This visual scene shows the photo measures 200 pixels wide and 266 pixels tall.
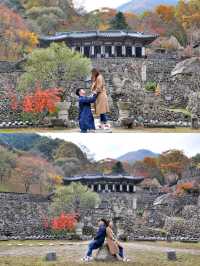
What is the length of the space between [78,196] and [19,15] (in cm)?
2335

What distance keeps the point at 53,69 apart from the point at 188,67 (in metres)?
11.6

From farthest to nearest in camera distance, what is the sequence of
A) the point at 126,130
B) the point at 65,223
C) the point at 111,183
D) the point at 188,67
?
the point at 111,183
the point at 188,67
the point at 65,223
the point at 126,130

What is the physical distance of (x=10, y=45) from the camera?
4975 centimetres

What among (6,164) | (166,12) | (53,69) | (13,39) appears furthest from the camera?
(166,12)

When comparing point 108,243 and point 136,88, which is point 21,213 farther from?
point 108,243

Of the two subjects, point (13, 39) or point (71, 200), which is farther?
point (13, 39)

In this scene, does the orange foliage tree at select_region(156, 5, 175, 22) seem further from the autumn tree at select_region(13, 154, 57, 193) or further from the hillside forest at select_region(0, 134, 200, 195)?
the autumn tree at select_region(13, 154, 57, 193)

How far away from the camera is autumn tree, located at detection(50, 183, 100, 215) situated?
34594 millimetres

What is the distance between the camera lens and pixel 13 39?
4972 centimetres

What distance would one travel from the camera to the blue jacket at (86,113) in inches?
712

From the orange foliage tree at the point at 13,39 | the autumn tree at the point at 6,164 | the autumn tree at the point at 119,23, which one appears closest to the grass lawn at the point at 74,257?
the autumn tree at the point at 6,164

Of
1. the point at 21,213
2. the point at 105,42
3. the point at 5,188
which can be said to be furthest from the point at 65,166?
the point at 21,213

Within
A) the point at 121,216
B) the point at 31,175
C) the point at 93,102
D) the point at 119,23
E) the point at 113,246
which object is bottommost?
the point at 121,216

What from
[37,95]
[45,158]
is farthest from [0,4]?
[37,95]
